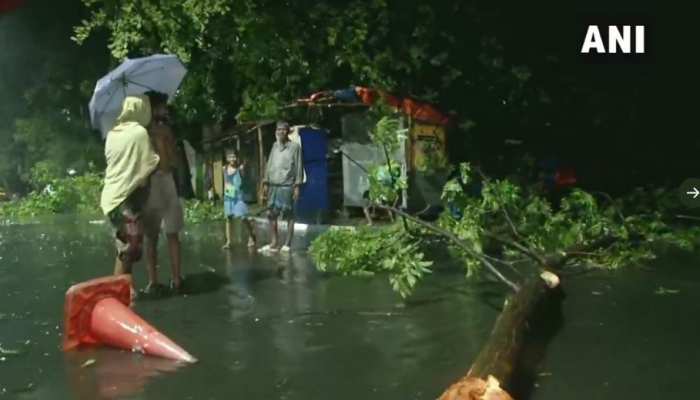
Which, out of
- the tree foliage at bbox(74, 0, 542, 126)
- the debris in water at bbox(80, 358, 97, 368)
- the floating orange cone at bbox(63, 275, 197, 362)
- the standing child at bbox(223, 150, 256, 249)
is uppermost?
the tree foliage at bbox(74, 0, 542, 126)

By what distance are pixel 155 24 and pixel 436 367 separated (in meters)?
6.28

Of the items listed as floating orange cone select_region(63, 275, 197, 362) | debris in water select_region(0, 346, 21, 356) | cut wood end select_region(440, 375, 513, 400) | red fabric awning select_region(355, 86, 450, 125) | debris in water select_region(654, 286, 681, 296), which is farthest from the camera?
red fabric awning select_region(355, 86, 450, 125)

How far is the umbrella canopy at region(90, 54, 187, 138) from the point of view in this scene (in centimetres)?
975

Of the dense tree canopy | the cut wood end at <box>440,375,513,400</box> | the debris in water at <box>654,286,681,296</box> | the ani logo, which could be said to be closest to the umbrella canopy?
the debris in water at <box>654,286,681,296</box>

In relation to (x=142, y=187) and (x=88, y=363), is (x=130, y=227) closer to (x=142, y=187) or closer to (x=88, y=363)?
(x=142, y=187)

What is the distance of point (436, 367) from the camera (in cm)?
591

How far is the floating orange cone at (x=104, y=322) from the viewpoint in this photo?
6.40 m

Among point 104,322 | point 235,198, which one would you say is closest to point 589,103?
point 235,198

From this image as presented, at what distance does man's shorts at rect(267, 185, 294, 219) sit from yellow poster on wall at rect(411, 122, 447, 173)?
6.98ft

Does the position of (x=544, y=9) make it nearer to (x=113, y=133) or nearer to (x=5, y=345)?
(x=113, y=133)

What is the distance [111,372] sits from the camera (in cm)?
595

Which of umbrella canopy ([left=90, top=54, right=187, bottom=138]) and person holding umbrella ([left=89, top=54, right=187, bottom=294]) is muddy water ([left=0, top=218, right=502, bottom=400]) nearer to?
person holding umbrella ([left=89, top=54, right=187, bottom=294])

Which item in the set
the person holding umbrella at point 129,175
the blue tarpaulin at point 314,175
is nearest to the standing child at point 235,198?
the blue tarpaulin at point 314,175

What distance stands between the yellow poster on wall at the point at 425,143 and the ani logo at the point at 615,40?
8.14ft
